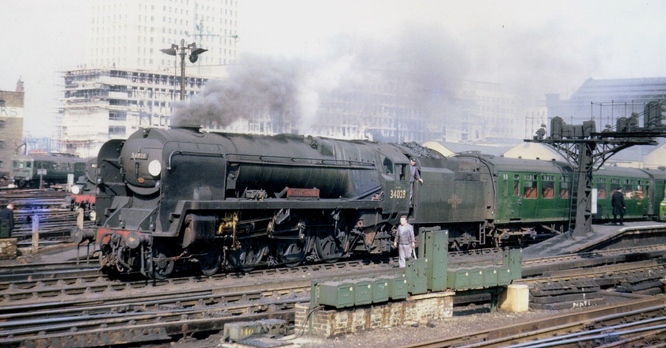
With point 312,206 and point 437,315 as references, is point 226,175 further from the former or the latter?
point 437,315

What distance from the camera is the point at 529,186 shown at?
2570 centimetres

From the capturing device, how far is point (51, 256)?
20922mm

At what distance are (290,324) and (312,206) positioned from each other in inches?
222

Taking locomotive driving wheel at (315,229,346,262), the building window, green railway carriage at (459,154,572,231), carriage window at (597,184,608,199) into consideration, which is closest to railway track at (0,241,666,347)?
locomotive driving wheel at (315,229,346,262)

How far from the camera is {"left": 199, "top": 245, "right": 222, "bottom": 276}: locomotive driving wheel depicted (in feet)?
52.8

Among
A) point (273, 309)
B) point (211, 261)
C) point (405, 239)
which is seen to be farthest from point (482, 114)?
point (273, 309)

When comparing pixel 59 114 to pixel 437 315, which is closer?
pixel 437 315

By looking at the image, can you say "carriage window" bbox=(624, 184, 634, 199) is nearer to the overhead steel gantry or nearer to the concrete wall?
the overhead steel gantry

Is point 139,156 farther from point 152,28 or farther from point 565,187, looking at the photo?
point 152,28

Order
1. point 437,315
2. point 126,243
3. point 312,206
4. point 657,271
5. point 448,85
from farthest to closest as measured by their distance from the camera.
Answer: point 448,85 < point 657,271 < point 312,206 < point 126,243 < point 437,315

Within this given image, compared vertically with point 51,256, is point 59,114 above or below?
above

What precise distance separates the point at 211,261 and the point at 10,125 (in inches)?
2521

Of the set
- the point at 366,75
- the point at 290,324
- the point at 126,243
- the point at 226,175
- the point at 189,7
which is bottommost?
the point at 290,324

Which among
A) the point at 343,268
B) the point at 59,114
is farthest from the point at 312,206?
the point at 59,114
